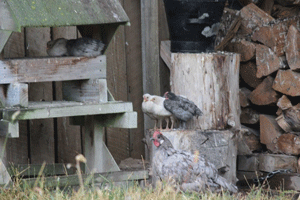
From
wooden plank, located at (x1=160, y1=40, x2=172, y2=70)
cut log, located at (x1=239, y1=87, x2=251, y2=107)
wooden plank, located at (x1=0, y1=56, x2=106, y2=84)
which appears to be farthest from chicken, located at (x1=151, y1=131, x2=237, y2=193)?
cut log, located at (x1=239, y1=87, x2=251, y2=107)

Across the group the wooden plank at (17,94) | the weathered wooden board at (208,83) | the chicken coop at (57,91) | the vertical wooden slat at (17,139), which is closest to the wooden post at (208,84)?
the weathered wooden board at (208,83)

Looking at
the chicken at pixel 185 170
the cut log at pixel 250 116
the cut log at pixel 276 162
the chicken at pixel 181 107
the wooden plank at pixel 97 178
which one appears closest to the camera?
the wooden plank at pixel 97 178

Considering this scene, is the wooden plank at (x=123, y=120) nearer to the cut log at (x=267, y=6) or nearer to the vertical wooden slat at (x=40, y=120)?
the vertical wooden slat at (x=40, y=120)

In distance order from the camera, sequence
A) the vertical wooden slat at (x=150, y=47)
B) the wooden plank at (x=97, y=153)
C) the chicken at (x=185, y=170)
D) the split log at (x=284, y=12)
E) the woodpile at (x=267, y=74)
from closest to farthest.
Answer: the chicken at (x=185, y=170) < the wooden plank at (x=97, y=153) < the woodpile at (x=267, y=74) < the vertical wooden slat at (x=150, y=47) < the split log at (x=284, y=12)

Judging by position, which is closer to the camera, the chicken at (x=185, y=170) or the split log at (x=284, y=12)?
the chicken at (x=185, y=170)

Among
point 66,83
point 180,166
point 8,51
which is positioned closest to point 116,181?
point 180,166

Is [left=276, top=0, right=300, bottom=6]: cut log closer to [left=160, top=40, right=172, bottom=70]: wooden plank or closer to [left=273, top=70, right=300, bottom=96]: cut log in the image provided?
[left=273, top=70, right=300, bottom=96]: cut log

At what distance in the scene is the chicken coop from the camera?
3611 millimetres

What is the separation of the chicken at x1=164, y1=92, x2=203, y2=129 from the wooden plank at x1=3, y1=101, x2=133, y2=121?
28.1 inches

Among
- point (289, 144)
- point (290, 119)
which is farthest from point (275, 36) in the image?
point (289, 144)

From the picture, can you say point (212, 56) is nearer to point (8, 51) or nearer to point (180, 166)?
point (180, 166)

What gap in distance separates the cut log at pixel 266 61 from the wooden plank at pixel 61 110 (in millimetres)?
1780

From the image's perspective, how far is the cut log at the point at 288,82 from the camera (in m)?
5.07

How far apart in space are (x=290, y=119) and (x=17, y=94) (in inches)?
107
